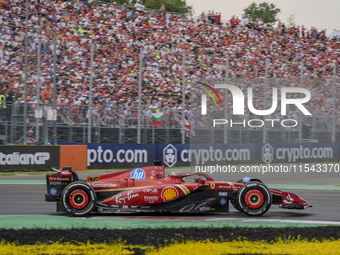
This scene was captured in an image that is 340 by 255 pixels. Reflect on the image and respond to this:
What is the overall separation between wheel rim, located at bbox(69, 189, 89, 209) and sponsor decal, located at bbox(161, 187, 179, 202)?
1325mm

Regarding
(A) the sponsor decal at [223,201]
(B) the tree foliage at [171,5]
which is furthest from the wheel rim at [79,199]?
(B) the tree foliage at [171,5]

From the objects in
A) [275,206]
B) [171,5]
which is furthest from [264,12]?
[275,206]

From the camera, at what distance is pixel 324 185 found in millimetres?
15180

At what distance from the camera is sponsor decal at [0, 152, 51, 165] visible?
16750 millimetres

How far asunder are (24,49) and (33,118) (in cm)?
310

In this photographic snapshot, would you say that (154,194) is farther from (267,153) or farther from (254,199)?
(267,153)

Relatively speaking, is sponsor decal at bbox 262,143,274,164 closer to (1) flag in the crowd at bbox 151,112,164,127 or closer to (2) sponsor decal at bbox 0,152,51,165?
(1) flag in the crowd at bbox 151,112,164,127

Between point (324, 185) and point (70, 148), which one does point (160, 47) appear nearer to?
point (70, 148)

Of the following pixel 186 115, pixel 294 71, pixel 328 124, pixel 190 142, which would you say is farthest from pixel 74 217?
pixel 294 71

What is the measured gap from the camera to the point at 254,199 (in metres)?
8.43

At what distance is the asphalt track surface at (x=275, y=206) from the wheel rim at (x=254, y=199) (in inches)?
8.9

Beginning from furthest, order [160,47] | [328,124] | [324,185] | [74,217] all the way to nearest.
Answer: [160,47], [328,124], [324,185], [74,217]

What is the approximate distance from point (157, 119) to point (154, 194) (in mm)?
11489

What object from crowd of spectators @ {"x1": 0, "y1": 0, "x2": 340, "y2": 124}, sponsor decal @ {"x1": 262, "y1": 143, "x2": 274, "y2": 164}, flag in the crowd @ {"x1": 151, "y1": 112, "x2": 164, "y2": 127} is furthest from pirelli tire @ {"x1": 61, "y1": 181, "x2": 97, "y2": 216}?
sponsor decal @ {"x1": 262, "y1": 143, "x2": 274, "y2": 164}
